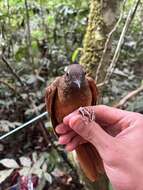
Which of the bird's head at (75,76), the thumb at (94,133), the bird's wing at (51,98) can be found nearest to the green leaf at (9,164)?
the bird's wing at (51,98)

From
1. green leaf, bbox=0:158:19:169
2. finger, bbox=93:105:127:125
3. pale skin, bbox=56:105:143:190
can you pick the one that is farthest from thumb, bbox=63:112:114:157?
green leaf, bbox=0:158:19:169

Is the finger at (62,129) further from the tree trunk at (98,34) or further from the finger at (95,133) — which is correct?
the tree trunk at (98,34)

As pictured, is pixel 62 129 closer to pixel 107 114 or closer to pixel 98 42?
pixel 107 114

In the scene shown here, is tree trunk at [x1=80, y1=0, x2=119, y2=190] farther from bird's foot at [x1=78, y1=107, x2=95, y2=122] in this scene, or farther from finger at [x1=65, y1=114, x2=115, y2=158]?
finger at [x1=65, y1=114, x2=115, y2=158]

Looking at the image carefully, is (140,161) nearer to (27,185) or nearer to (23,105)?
(27,185)

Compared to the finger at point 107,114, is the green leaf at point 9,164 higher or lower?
lower

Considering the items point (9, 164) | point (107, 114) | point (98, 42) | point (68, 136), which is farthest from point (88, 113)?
point (98, 42)

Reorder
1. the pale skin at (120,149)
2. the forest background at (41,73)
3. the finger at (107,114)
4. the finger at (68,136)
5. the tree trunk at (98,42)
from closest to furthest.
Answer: the pale skin at (120,149) → the finger at (107,114) → the finger at (68,136) → the tree trunk at (98,42) → the forest background at (41,73)

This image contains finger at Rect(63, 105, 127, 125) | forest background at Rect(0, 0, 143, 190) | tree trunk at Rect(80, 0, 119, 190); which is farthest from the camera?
forest background at Rect(0, 0, 143, 190)
